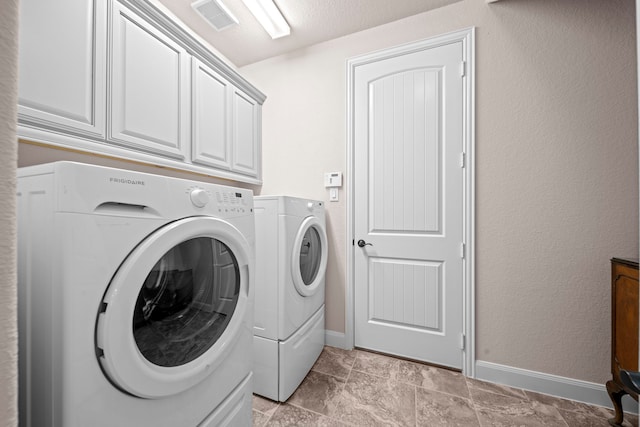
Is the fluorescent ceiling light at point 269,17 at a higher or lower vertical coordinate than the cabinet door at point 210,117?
higher

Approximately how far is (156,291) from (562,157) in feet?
6.99

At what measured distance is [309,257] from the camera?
1721mm

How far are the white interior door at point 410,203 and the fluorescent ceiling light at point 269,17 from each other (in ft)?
2.17

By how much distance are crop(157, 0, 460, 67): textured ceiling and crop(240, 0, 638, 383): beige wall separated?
23 centimetres

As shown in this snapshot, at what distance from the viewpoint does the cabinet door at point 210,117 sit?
1479 millimetres

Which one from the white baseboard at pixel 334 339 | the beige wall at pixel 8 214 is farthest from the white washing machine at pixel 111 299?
the white baseboard at pixel 334 339

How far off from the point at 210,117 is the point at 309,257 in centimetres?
113

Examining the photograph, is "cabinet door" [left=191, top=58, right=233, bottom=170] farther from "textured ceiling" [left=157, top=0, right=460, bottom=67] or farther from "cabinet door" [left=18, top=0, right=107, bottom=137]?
"textured ceiling" [left=157, top=0, right=460, bottom=67]

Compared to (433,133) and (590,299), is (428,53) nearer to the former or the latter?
(433,133)

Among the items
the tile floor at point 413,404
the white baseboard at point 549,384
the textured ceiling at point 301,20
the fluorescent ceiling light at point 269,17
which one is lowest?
the tile floor at point 413,404

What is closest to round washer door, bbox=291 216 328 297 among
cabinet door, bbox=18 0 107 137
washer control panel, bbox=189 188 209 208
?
washer control panel, bbox=189 188 209 208

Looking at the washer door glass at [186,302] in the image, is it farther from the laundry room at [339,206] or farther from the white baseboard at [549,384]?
the white baseboard at [549,384]

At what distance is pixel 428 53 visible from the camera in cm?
175

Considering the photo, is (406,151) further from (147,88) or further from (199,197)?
(147,88)
